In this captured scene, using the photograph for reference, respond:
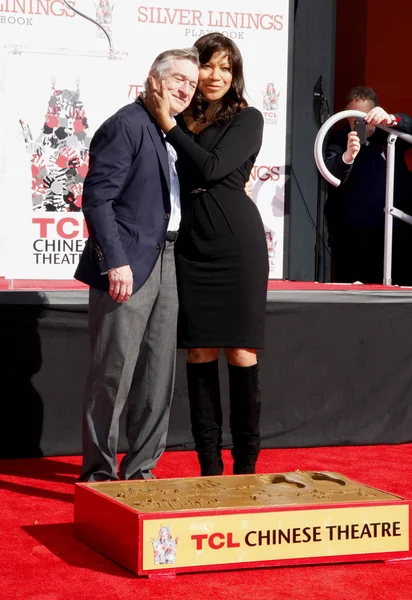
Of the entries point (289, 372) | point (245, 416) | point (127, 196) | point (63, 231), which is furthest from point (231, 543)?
point (63, 231)

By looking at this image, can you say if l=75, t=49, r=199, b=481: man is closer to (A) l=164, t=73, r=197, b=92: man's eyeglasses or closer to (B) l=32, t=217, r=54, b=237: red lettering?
(A) l=164, t=73, r=197, b=92: man's eyeglasses

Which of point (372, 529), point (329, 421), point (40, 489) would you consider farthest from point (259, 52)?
point (372, 529)

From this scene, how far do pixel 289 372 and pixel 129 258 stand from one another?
1192 mm

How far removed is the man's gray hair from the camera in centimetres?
258

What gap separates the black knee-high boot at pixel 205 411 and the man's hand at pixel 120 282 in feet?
0.96

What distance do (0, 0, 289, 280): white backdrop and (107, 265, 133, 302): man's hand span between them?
2255mm

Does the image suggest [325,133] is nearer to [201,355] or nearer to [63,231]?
[201,355]

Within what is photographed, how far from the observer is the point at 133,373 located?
9.34 feet

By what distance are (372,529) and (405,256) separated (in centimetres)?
259

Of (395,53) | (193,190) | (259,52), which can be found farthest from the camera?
(395,53)

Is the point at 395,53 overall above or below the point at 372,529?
above

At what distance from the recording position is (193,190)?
2.69 meters

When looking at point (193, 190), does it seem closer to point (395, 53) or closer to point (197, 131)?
point (197, 131)

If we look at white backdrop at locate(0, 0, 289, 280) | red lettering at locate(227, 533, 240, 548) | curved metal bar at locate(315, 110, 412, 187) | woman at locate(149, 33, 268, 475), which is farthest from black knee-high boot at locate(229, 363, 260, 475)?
white backdrop at locate(0, 0, 289, 280)
